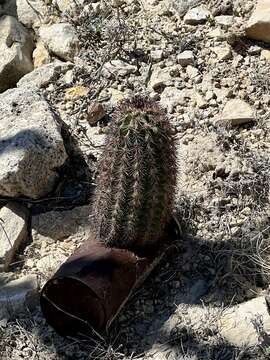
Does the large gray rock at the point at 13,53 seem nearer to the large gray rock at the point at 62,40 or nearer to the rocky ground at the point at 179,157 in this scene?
the rocky ground at the point at 179,157

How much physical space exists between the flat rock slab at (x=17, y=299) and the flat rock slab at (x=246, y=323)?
0.88 m

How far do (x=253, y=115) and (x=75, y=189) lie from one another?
1030 mm

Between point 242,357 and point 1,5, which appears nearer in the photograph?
point 242,357

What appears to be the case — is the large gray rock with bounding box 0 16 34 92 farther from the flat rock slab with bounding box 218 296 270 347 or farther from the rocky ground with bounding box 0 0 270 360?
the flat rock slab with bounding box 218 296 270 347

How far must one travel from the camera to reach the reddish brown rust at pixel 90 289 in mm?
3271

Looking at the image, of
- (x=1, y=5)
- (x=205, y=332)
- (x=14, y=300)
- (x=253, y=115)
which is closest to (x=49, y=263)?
(x=14, y=300)

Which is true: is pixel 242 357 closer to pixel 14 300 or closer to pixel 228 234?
pixel 228 234

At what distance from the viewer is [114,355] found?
330cm

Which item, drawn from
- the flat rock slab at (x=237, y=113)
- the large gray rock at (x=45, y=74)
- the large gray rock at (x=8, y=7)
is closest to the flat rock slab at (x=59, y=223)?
the flat rock slab at (x=237, y=113)

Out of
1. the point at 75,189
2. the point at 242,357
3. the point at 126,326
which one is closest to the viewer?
the point at 242,357

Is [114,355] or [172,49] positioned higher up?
[172,49]

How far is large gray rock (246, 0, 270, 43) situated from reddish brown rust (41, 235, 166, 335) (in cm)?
173

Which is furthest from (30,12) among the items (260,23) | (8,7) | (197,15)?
(260,23)

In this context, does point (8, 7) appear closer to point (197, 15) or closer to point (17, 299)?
point (197, 15)
